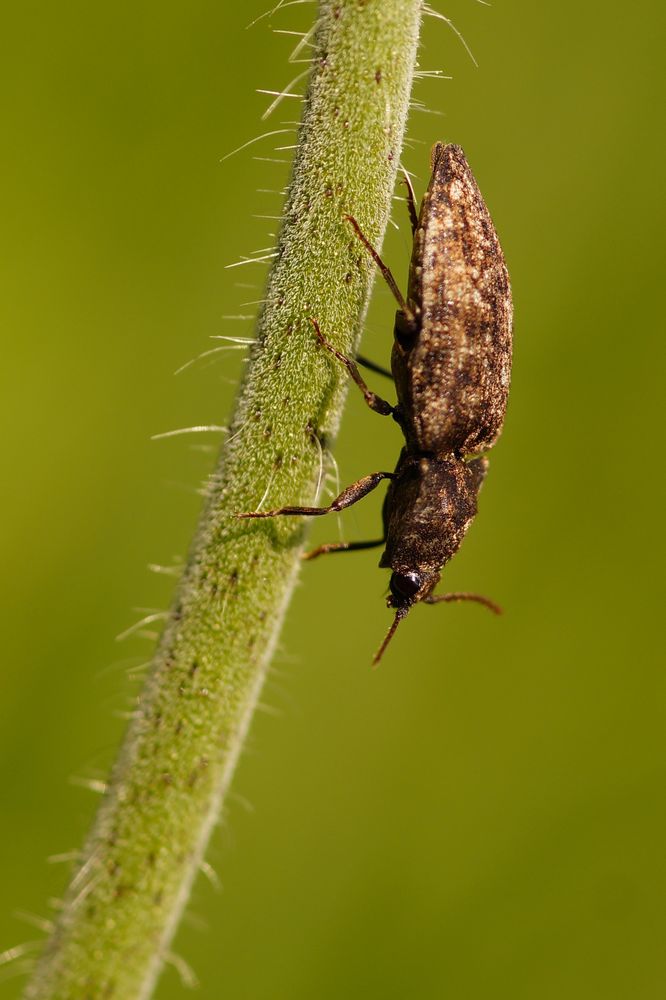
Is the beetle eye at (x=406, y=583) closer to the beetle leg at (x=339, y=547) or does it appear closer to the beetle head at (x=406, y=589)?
the beetle head at (x=406, y=589)

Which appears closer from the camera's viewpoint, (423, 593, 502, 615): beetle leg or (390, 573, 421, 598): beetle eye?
(390, 573, 421, 598): beetle eye

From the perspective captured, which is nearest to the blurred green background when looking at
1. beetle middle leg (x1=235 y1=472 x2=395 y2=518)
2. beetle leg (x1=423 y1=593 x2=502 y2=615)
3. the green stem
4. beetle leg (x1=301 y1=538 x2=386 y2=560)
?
beetle leg (x1=423 y1=593 x2=502 y2=615)

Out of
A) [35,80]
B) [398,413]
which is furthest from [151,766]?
[35,80]

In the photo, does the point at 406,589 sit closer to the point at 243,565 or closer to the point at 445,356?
the point at 445,356

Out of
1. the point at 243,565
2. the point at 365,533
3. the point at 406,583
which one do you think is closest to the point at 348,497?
the point at 406,583

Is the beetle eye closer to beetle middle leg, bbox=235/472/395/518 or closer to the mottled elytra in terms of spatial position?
the mottled elytra

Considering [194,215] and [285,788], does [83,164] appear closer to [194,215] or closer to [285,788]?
[194,215]

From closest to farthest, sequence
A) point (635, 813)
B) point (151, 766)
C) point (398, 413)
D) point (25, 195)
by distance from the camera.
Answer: point (151, 766)
point (398, 413)
point (25, 195)
point (635, 813)
